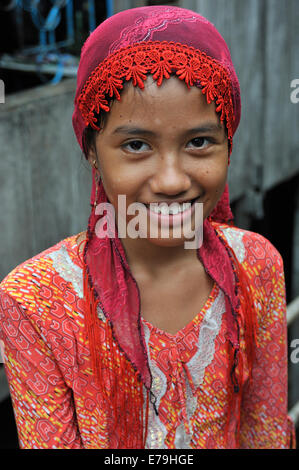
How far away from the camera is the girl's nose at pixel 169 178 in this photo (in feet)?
4.06

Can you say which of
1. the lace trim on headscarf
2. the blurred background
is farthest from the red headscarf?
the blurred background

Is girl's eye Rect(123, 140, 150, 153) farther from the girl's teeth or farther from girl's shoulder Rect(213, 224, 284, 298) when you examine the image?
girl's shoulder Rect(213, 224, 284, 298)

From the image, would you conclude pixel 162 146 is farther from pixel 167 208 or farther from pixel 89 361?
pixel 89 361

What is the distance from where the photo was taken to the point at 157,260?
1.53 meters

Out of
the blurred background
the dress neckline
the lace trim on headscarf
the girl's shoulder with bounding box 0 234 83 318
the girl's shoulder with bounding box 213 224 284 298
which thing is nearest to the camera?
the lace trim on headscarf

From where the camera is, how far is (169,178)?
1.24 m

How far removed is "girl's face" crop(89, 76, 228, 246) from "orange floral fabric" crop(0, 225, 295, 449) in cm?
28

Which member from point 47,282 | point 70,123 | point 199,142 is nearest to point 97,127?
point 199,142

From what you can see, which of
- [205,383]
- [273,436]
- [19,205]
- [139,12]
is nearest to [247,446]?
[273,436]

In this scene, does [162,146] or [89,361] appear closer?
[162,146]

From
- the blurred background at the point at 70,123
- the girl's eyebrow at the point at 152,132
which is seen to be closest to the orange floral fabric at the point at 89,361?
the girl's eyebrow at the point at 152,132

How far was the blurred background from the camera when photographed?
120 inches

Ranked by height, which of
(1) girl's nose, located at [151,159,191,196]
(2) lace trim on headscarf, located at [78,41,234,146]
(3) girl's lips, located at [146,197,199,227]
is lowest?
(3) girl's lips, located at [146,197,199,227]

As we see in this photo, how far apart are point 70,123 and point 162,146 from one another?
2064mm
